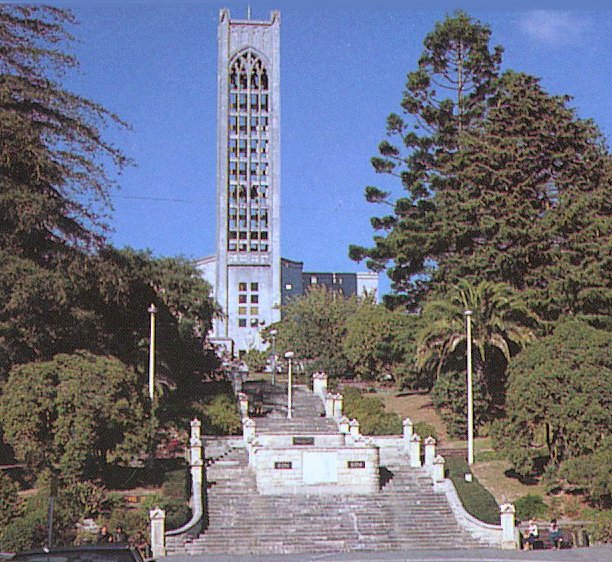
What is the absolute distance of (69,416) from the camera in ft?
113

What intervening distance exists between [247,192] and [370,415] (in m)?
47.1

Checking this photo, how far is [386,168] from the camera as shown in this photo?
214 feet

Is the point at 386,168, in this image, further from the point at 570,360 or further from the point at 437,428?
the point at 570,360

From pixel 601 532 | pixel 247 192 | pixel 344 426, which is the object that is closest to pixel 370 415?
pixel 344 426

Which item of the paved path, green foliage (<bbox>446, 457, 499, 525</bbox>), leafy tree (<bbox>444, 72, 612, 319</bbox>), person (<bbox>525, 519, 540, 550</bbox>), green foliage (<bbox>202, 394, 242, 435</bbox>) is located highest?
leafy tree (<bbox>444, 72, 612, 319</bbox>)

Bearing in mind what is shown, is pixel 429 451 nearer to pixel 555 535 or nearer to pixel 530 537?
pixel 530 537

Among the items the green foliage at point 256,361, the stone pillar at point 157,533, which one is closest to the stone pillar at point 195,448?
the stone pillar at point 157,533

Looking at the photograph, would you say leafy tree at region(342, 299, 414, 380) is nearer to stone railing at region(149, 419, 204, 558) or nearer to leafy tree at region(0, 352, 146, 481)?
stone railing at region(149, 419, 204, 558)

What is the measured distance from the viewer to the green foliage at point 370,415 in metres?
45.0

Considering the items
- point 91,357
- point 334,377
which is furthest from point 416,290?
point 91,357

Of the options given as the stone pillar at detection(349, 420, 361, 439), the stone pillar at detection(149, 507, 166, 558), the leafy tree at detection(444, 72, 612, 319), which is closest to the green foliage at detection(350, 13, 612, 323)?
the leafy tree at detection(444, 72, 612, 319)

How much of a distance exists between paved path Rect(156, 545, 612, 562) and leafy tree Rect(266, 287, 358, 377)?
29.9 metres

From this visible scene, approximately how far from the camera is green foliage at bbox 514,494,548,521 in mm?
35625

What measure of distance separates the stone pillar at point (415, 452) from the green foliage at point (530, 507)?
4.94 meters
